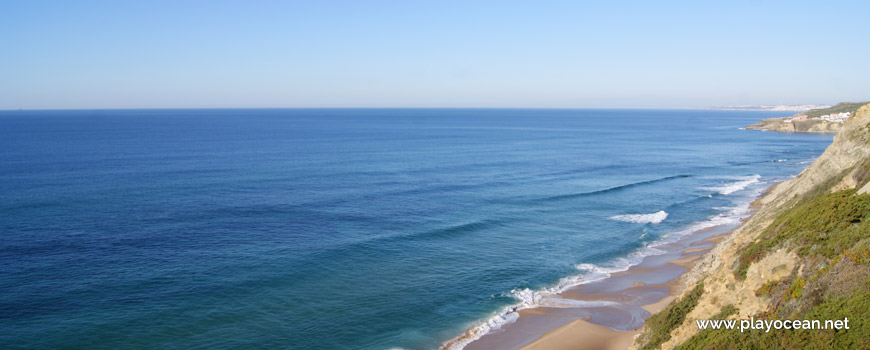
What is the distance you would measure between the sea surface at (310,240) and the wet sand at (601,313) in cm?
178

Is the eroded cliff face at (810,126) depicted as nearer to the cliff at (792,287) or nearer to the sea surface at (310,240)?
the sea surface at (310,240)

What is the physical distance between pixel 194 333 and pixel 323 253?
590 inches

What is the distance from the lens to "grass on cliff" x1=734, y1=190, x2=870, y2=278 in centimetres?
2120

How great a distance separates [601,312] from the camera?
34750 millimetres

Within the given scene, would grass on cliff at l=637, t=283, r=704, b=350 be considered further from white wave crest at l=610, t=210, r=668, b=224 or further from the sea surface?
white wave crest at l=610, t=210, r=668, b=224

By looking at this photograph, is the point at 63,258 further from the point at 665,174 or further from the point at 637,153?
the point at 637,153

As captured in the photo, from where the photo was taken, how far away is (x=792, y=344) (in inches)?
682

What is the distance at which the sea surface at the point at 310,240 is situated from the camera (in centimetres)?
3278

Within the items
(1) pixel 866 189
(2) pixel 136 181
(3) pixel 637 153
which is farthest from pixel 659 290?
(3) pixel 637 153

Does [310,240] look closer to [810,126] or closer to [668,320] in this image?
[668,320]

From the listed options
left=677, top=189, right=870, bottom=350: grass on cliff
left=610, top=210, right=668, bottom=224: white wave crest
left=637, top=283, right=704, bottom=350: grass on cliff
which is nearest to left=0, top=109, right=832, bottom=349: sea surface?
left=610, top=210, right=668, bottom=224: white wave crest

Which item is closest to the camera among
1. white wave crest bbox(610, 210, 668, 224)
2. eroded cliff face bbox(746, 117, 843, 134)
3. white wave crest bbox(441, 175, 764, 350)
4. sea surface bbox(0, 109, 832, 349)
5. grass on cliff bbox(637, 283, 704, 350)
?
grass on cliff bbox(637, 283, 704, 350)

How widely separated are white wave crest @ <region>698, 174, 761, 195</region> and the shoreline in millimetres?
34866

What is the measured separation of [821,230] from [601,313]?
47.5ft
